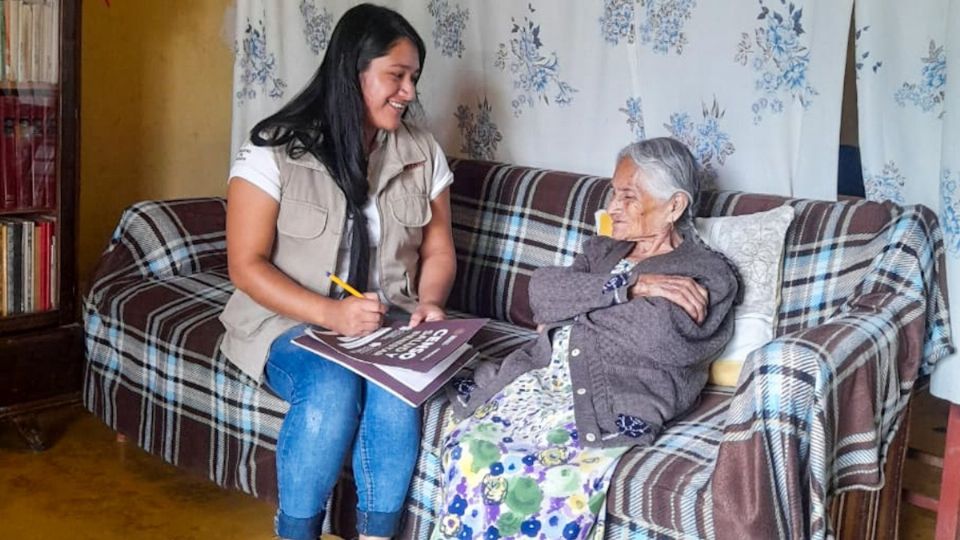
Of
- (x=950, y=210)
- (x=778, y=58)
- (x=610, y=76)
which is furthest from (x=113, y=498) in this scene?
(x=950, y=210)

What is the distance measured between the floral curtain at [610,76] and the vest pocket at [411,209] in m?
0.55

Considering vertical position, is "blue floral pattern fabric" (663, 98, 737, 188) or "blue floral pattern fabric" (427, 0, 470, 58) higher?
"blue floral pattern fabric" (427, 0, 470, 58)

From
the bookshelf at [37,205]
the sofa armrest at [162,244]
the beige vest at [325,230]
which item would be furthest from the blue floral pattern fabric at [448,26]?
the bookshelf at [37,205]

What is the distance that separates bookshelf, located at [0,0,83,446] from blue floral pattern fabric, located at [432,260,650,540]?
1311mm

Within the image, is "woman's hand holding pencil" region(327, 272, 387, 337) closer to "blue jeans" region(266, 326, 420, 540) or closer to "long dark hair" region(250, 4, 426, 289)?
"blue jeans" region(266, 326, 420, 540)

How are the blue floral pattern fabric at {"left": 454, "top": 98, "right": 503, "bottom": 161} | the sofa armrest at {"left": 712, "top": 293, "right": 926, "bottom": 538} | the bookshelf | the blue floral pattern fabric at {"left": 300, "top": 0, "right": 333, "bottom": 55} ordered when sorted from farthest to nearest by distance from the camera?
the blue floral pattern fabric at {"left": 300, "top": 0, "right": 333, "bottom": 55} < the blue floral pattern fabric at {"left": 454, "top": 98, "right": 503, "bottom": 161} < the bookshelf < the sofa armrest at {"left": 712, "top": 293, "right": 926, "bottom": 538}

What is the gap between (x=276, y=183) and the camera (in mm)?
2133

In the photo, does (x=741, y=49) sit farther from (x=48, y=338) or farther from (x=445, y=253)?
(x=48, y=338)

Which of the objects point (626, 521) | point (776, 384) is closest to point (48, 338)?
point (626, 521)

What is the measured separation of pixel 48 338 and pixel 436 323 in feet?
3.99

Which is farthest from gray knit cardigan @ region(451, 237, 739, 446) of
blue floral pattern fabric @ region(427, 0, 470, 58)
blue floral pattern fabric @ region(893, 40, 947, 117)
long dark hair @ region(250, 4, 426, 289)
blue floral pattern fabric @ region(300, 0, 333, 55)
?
blue floral pattern fabric @ region(300, 0, 333, 55)

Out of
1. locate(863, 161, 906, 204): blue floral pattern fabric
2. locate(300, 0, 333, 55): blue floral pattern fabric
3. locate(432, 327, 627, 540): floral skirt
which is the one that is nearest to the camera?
locate(432, 327, 627, 540): floral skirt

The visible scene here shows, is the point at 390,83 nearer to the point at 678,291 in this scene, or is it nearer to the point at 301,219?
the point at 301,219

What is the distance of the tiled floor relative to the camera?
93.4 inches
